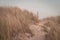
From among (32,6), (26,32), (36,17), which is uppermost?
(32,6)

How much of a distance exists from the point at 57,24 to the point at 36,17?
309 mm

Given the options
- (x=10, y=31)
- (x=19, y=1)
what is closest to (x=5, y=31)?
(x=10, y=31)

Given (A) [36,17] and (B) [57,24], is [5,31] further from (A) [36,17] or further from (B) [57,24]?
(B) [57,24]

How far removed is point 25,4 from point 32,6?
0.10m

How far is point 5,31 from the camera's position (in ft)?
7.37

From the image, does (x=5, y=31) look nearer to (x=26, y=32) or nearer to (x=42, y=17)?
(x=26, y=32)

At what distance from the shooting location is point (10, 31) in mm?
2264

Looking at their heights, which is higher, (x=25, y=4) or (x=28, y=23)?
→ (x=25, y=4)

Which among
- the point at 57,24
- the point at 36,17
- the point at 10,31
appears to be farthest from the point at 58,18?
the point at 10,31

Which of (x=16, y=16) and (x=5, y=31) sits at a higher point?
(x=16, y=16)

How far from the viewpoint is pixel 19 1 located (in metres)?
2.39

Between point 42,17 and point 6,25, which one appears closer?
point 6,25

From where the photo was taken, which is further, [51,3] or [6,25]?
[51,3]

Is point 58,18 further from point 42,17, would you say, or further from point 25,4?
point 25,4
